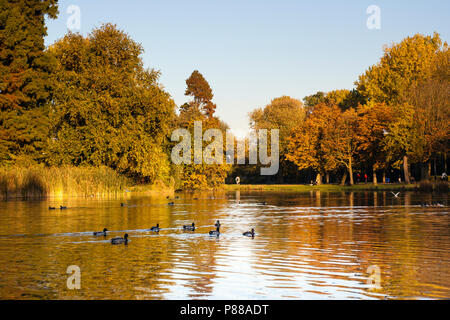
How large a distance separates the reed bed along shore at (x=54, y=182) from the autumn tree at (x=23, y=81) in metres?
8.25

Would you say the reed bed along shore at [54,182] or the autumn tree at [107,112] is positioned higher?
the autumn tree at [107,112]

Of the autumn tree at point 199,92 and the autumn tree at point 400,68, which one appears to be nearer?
the autumn tree at point 400,68

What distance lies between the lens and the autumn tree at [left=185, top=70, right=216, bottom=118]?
154 m

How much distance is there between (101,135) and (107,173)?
559 centimetres

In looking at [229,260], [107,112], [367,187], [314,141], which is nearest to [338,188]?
[367,187]

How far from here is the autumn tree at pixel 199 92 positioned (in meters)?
154

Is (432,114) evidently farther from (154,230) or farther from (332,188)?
(154,230)

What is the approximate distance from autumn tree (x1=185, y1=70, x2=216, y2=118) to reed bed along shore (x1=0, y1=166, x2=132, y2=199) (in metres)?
90.1

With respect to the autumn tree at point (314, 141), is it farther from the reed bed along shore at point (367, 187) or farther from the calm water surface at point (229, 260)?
the calm water surface at point (229, 260)

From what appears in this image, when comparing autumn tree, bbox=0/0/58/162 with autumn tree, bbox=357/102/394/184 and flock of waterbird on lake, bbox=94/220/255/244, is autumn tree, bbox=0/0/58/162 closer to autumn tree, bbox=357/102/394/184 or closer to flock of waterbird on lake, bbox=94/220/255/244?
flock of waterbird on lake, bbox=94/220/255/244

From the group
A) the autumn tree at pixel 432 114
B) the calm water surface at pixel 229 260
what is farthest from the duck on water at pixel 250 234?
the autumn tree at pixel 432 114

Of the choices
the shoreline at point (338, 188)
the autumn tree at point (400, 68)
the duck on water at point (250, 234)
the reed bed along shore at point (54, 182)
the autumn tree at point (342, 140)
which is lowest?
the duck on water at point (250, 234)

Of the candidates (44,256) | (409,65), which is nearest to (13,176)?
(44,256)

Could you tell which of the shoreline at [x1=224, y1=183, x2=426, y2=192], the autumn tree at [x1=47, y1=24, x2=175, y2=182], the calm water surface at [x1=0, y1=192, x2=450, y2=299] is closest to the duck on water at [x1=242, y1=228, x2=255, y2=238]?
the calm water surface at [x1=0, y1=192, x2=450, y2=299]
